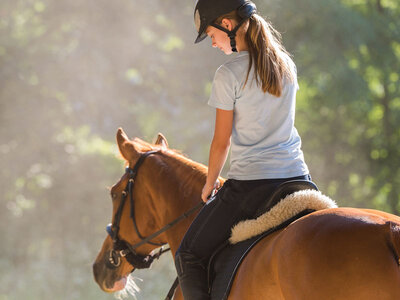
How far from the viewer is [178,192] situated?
102 inches

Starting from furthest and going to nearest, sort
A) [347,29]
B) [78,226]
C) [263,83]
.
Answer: [78,226], [347,29], [263,83]

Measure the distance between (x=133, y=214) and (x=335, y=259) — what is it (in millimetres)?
1470

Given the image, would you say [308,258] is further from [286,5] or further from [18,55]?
[18,55]

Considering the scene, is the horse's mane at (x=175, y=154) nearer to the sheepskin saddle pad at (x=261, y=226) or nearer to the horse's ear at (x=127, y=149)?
the horse's ear at (x=127, y=149)

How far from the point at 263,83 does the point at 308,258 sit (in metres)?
0.69

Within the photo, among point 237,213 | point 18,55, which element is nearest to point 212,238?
point 237,213

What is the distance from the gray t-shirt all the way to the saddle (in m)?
0.08

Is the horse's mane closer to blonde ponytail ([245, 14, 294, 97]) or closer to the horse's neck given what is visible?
the horse's neck

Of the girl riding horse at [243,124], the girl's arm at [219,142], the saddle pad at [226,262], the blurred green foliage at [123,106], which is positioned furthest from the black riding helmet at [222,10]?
the blurred green foliage at [123,106]

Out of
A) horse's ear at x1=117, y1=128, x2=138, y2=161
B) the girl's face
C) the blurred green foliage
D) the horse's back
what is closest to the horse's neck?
horse's ear at x1=117, y1=128, x2=138, y2=161

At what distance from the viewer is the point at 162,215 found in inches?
104

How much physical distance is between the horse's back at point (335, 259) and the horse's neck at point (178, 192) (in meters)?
0.84

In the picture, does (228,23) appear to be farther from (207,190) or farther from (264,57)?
(207,190)

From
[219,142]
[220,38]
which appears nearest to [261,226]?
[219,142]
